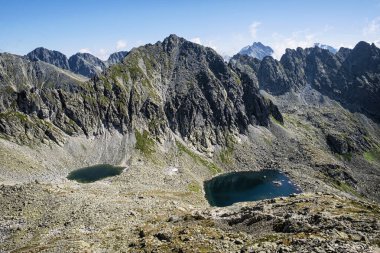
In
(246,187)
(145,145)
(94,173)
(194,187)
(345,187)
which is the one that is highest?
(145,145)

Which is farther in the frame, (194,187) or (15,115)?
(15,115)

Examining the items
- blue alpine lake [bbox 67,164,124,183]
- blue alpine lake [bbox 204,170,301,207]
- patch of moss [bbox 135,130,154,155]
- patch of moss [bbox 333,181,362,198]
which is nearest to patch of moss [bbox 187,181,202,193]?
blue alpine lake [bbox 204,170,301,207]

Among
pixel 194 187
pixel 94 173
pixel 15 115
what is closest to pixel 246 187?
pixel 194 187

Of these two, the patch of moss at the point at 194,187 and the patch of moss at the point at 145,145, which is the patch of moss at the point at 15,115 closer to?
the patch of moss at the point at 145,145

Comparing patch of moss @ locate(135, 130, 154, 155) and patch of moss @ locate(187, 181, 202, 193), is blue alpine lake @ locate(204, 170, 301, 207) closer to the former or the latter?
patch of moss @ locate(187, 181, 202, 193)

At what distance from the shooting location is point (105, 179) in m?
148

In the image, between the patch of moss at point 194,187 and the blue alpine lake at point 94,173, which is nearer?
the blue alpine lake at point 94,173

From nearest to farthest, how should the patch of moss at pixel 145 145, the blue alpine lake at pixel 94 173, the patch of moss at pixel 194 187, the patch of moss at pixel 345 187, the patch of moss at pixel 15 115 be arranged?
the blue alpine lake at pixel 94 173, the patch of moss at pixel 194 187, the patch of moss at pixel 15 115, the patch of moss at pixel 345 187, the patch of moss at pixel 145 145

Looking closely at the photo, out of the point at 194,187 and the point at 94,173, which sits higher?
the point at 94,173

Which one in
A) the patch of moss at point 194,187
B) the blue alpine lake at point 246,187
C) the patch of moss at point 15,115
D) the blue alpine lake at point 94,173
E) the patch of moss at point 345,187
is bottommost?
the patch of moss at point 345,187

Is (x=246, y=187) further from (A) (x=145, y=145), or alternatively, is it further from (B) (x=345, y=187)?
(B) (x=345, y=187)

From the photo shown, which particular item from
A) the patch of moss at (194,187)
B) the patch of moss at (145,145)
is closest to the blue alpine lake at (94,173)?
the patch of moss at (145,145)

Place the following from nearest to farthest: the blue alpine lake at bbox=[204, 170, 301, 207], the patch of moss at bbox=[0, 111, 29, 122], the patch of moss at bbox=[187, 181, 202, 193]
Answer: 1. the patch of moss at bbox=[187, 181, 202, 193]
2. the blue alpine lake at bbox=[204, 170, 301, 207]
3. the patch of moss at bbox=[0, 111, 29, 122]

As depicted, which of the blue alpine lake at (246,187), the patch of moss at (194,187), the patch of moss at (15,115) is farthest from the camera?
the patch of moss at (15,115)
